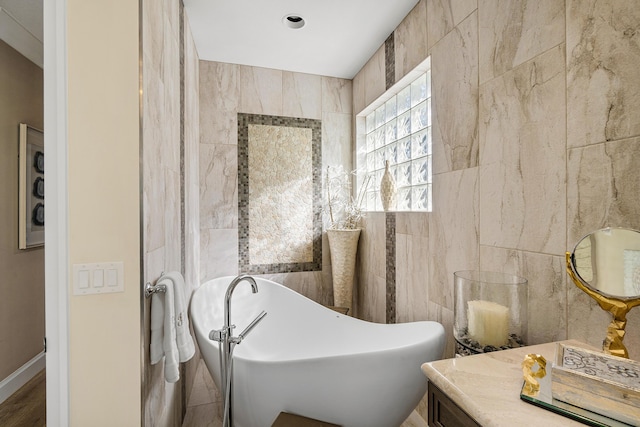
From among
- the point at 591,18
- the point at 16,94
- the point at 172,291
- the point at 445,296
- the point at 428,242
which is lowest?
the point at 445,296

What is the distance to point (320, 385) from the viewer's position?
60.3 inches

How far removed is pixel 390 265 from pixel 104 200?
1.92m

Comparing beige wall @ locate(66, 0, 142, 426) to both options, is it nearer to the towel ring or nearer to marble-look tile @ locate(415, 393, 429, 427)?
the towel ring

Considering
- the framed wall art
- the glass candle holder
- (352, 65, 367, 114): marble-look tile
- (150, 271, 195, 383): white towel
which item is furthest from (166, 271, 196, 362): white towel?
(352, 65, 367, 114): marble-look tile

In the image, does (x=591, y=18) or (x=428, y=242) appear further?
(x=428, y=242)

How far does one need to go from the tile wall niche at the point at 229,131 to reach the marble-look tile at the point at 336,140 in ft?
0.57

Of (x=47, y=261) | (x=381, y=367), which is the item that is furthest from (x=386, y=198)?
(x=47, y=261)

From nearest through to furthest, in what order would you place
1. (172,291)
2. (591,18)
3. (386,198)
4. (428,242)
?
(591,18), (172,291), (428,242), (386,198)

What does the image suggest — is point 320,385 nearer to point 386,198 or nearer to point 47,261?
point 47,261

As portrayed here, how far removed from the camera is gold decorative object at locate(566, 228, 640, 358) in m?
0.82

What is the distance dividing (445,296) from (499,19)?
55.1 inches

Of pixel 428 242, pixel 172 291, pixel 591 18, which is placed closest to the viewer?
pixel 591 18

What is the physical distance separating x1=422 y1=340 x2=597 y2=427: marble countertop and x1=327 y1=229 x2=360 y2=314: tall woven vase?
187 cm

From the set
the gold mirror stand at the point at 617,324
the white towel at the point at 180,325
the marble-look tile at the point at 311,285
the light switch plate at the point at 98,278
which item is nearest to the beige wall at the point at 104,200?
the light switch plate at the point at 98,278
